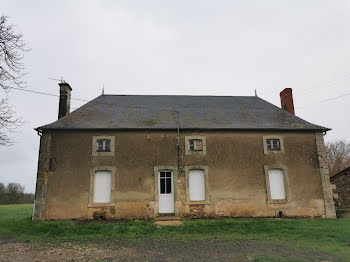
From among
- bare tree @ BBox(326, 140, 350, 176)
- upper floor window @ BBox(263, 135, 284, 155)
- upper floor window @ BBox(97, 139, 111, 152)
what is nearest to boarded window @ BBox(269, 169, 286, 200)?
upper floor window @ BBox(263, 135, 284, 155)

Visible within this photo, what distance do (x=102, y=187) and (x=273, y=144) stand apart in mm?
8057

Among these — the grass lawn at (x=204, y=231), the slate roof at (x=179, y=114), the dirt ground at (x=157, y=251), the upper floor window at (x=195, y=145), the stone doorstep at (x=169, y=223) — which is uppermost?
the slate roof at (x=179, y=114)

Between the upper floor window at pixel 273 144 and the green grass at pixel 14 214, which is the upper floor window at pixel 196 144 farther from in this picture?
the green grass at pixel 14 214

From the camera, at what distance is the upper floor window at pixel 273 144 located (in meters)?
12.0

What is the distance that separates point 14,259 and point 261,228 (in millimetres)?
7397

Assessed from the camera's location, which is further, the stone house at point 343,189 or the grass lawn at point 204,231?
the stone house at point 343,189

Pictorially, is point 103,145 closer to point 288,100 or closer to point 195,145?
point 195,145

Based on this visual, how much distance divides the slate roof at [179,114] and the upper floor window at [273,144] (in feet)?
2.07

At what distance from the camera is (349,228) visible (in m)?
8.84

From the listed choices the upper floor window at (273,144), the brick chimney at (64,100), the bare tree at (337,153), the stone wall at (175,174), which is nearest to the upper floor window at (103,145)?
the stone wall at (175,174)

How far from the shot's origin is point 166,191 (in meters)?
11.4

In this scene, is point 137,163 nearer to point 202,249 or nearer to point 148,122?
point 148,122

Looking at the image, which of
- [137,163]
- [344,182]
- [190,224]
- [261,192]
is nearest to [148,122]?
[137,163]

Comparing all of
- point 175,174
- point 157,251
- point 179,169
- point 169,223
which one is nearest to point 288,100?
point 179,169
